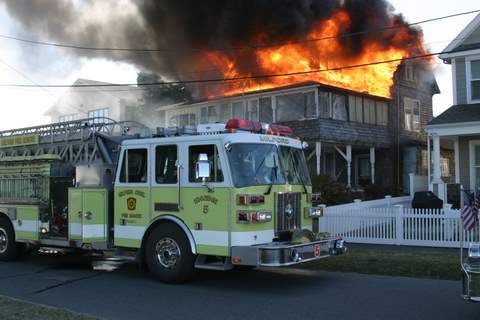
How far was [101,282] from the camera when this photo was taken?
8.74m

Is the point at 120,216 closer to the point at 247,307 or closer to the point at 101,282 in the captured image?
the point at 101,282

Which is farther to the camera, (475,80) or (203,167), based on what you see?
(475,80)

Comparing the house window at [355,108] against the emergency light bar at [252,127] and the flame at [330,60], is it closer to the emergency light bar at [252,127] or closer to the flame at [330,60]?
the flame at [330,60]

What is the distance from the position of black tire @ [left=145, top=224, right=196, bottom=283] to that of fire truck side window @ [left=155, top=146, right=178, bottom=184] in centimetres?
69

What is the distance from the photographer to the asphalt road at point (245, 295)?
21.4 ft

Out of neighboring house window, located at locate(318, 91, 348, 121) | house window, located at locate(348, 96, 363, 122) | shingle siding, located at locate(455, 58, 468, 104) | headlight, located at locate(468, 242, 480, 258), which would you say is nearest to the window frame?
shingle siding, located at locate(455, 58, 468, 104)

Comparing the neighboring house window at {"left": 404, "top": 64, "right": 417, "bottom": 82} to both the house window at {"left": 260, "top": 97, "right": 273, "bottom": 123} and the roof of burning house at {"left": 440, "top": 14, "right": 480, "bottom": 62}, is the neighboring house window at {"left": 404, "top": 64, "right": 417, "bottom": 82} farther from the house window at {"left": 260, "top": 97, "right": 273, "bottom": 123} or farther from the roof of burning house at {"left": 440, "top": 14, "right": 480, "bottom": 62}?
the roof of burning house at {"left": 440, "top": 14, "right": 480, "bottom": 62}

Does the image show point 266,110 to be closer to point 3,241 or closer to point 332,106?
point 332,106

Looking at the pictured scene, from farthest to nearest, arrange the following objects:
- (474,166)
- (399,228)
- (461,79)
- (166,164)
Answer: (461,79), (474,166), (399,228), (166,164)

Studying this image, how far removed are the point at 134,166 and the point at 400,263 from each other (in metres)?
4.87

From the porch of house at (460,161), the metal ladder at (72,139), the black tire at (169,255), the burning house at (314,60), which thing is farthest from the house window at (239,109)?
the black tire at (169,255)

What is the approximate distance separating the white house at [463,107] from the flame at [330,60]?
7566 millimetres

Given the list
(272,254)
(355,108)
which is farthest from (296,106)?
(272,254)

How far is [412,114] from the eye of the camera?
28.6 metres
